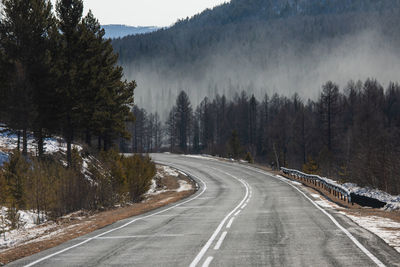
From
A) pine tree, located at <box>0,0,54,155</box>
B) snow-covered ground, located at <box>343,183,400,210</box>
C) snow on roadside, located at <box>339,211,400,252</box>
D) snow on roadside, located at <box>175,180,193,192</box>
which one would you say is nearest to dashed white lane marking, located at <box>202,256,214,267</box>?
snow on roadside, located at <box>339,211,400,252</box>

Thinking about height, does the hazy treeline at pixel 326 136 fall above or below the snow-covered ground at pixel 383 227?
above

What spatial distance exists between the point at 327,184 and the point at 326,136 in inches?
2155

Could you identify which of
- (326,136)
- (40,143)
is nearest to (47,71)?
(40,143)

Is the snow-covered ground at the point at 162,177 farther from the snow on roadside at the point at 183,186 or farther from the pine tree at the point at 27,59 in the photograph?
the pine tree at the point at 27,59

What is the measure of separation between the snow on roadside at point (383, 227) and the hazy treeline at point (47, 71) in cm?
2252

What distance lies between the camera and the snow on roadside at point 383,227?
1023 centimetres

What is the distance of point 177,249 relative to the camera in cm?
967

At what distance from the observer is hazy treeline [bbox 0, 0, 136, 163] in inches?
1120

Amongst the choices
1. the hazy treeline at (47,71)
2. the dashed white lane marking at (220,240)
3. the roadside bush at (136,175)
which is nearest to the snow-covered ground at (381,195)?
the dashed white lane marking at (220,240)

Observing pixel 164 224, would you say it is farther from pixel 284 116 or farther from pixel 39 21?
pixel 284 116

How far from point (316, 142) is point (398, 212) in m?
71.8

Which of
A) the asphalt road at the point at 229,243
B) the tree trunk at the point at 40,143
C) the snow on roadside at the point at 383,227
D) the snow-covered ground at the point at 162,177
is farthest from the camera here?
the snow-covered ground at the point at 162,177

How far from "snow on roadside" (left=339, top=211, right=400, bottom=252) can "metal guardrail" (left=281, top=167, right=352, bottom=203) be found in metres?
7.43

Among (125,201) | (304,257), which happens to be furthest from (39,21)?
(304,257)
